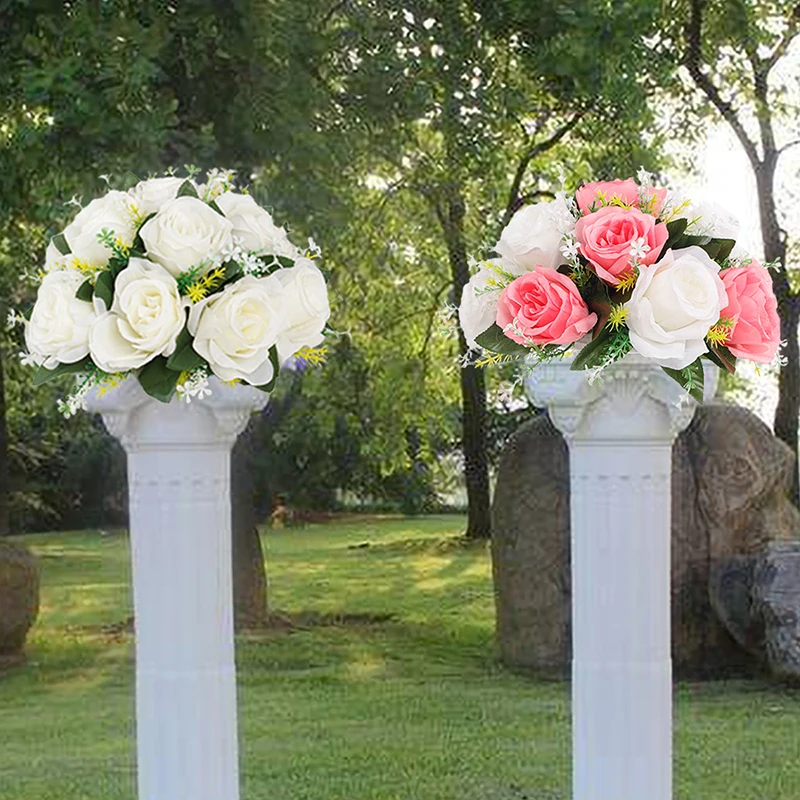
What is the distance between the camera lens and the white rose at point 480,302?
158 inches

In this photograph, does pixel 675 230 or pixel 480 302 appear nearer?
pixel 675 230

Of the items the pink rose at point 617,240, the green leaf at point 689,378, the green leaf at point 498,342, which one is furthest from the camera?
the green leaf at point 498,342

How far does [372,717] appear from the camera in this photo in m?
9.59

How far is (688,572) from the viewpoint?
10695 millimetres

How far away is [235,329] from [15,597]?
8.97m

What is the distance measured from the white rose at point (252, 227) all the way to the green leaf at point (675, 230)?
0.95 meters

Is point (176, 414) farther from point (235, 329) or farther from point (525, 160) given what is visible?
point (525, 160)

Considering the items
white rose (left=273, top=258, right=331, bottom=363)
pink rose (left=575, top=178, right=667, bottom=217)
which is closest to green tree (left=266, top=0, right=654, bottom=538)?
pink rose (left=575, top=178, right=667, bottom=217)

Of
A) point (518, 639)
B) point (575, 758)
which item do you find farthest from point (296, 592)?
point (575, 758)

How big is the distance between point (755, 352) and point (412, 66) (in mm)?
8976

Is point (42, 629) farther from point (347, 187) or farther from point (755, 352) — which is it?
point (755, 352)

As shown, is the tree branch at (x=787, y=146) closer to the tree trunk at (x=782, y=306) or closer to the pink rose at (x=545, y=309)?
the tree trunk at (x=782, y=306)

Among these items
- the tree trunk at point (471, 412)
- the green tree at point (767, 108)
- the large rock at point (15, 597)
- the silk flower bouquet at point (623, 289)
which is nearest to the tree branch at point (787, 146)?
the green tree at point (767, 108)

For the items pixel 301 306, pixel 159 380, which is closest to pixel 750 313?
pixel 301 306
